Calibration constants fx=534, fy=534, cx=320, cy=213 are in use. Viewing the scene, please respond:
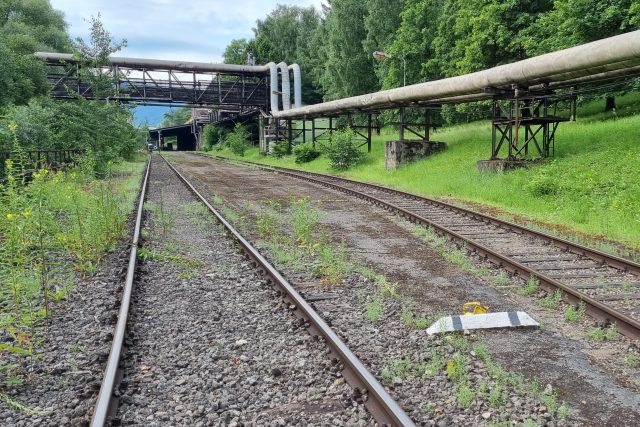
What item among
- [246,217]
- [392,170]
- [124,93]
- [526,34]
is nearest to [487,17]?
[526,34]

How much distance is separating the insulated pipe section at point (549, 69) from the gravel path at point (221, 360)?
11.0 metres

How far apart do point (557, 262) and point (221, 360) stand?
5.64m

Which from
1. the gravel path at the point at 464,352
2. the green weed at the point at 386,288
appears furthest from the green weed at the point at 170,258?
the green weed at the point at 386,288

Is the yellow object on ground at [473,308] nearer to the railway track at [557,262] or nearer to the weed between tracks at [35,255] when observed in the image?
the railway track at [557,262]

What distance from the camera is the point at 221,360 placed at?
482 cm

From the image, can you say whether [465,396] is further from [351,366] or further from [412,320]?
[412,320]

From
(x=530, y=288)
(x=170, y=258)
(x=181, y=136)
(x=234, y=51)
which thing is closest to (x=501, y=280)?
(x=530, y=288)

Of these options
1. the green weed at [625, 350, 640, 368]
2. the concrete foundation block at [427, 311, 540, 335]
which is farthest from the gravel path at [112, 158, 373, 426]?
the green weed at [625, 350, 640, 368]

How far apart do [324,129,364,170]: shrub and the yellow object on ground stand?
2125 centimetres

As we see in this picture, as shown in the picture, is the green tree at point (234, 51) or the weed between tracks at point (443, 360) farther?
the green tree at point (234, 51)

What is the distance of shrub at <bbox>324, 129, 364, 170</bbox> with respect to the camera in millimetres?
27000

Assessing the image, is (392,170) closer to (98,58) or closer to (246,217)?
(246,217)

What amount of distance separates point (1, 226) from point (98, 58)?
773 inches

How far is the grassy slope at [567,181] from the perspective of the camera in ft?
39.2
